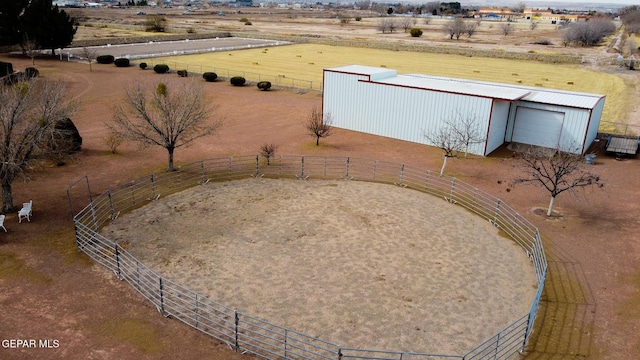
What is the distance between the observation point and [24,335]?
13453mm

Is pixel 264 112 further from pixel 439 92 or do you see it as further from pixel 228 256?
pixel 228 256

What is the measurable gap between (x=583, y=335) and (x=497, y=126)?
19.5 metres

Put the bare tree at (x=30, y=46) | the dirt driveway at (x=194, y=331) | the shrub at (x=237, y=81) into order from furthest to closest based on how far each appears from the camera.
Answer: the bare tree at (x=30, y=46) < the shrub at (x=237, y=81) < the dirt driveway at (x=194, y=331)

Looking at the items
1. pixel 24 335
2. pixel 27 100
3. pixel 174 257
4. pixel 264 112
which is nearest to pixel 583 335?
pixel 174 257

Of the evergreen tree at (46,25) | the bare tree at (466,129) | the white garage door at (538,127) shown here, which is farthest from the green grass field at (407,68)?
the bare tree at (466,129)

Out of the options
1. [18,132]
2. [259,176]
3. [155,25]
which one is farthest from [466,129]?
[155,25]

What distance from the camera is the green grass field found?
5434 cm

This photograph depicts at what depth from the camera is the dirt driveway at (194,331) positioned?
13.5m

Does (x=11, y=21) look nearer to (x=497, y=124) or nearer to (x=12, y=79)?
(x=12, y=79)

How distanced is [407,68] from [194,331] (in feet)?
190

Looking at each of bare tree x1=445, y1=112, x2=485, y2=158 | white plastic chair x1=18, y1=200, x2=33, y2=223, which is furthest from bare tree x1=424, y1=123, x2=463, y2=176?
white plastic chair x1=18, y1=200, x2=33, y2=223

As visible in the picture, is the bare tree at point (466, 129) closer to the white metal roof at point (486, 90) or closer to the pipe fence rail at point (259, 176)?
the white metal roof at point (486, 90)

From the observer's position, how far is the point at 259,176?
2636 centimetres

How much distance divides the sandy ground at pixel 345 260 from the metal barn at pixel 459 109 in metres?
9.38
